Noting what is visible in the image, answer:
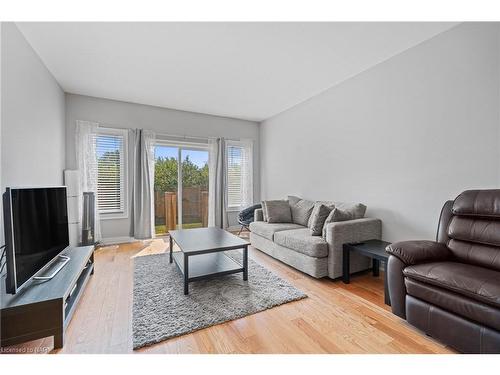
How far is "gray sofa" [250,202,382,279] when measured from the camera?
2.62m

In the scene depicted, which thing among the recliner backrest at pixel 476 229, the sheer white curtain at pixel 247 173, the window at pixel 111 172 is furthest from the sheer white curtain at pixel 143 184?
the recliner backrest at pixel 476 229

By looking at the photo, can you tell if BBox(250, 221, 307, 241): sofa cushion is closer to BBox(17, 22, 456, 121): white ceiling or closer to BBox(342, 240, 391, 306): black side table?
BBox(342, 240, 391, 306): black side table

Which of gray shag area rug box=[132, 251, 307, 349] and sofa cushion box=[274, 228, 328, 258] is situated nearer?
gray shag area rug box=[132, 251, 307, 349]

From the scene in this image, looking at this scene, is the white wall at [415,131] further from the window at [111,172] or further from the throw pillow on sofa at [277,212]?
the window at [111,172]

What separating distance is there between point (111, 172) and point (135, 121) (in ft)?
3.49

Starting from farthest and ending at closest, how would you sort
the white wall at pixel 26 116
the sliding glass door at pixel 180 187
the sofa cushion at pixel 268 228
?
the sliding glass door at pixel 180 187
the sofa cushion at pixel 268 228
the white wall at pixel 26 116

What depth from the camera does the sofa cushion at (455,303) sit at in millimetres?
1321

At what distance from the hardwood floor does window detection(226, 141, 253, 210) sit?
3116 millimetres

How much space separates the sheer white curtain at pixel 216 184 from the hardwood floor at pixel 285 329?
8.68 feet

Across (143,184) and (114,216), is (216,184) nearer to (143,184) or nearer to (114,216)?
(143,184)

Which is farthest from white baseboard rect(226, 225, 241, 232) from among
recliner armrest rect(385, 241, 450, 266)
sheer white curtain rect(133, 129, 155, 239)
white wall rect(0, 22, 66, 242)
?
recliner armrest rect(385, 241, 450, 266)

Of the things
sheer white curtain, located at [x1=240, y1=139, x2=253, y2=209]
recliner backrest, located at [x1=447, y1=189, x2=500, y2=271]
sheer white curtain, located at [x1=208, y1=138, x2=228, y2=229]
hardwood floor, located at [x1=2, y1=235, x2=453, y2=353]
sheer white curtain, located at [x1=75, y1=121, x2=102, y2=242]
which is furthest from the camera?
sheer white curtain, located at [x1=240, y1=139, x2=253, y2=209]
